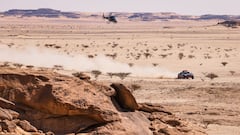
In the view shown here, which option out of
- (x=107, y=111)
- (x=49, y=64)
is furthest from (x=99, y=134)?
(x=49, y=64)

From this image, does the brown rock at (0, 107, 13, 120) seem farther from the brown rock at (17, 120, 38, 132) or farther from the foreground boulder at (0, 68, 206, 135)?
the brown rock at (17, 120, 38, 132)

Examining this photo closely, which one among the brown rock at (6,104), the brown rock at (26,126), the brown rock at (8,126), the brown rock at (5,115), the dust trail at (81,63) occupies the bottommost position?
the dust trail at (81,63)

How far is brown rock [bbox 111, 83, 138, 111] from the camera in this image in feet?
57.2

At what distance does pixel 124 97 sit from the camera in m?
17.5

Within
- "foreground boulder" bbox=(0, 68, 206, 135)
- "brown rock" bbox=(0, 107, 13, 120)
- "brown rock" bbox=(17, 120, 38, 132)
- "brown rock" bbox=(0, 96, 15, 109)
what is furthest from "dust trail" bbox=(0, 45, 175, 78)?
"brown rock" bbox=(0, 107, 13, 120)

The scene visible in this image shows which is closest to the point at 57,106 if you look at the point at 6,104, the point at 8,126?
the point at 6,104

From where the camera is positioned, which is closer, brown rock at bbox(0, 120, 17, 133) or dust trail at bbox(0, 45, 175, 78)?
brown rock at bbox(0, 120, 17, 133)

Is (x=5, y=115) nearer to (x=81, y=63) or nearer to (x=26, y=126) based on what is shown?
(x=26, y=126)

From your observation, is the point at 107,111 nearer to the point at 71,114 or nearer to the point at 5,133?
the point at 71,114

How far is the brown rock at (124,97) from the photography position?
1744 cm

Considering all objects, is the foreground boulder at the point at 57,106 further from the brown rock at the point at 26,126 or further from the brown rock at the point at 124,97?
the brown rock at the point at 124,97

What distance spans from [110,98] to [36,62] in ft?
132

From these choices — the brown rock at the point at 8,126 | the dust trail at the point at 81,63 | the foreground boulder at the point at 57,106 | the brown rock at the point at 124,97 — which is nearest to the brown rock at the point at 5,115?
the foreground boulder at the point at 57,106

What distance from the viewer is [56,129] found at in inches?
628
